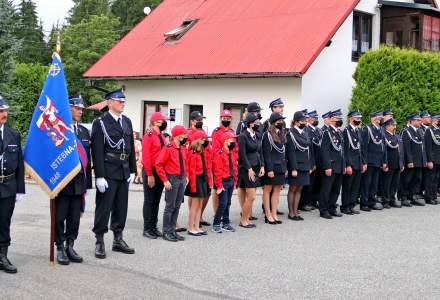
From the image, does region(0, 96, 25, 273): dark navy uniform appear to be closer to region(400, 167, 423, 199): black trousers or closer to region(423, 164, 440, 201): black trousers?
region(400, 167, 423, 199): black trousers

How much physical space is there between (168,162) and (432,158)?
731cm

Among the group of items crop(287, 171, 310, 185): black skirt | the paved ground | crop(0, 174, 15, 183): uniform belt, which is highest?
crop(0, 174, 15, 183): uniform belt

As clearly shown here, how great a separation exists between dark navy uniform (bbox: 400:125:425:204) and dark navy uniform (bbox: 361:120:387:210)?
42.2 inches

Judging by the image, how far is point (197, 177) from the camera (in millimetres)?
9203

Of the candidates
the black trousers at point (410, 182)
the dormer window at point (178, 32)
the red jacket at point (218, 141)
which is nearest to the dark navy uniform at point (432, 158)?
the black trousers at point (410, 182)

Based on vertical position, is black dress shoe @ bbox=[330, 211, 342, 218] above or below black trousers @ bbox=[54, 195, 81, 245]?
below

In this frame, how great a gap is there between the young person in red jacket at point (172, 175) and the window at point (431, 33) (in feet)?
47.3

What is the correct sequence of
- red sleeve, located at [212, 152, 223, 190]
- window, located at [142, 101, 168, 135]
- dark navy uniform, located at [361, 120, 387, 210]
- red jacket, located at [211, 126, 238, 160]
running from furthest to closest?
window, located at [142, 101, 168, 135] → dark navy uniform, located at [361, 120, 387, 210] → red jacket, located at [211, 126, 238, 160] → red sleeve, located at [212, 152, 223, 190]

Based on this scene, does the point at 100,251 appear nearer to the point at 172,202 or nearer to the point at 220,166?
the point at 172,202

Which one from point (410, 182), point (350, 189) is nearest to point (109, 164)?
point (350, 189)

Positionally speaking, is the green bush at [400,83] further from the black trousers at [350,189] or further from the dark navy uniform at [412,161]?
the black trousers at [350,189]

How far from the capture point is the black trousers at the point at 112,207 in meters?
7.67

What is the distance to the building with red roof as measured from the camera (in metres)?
18.1

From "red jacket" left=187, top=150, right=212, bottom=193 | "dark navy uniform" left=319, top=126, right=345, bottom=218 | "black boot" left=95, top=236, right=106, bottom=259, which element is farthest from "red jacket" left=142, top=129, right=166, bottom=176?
"dark navy uniform" left=319, top=126, right=345, bottom=218
